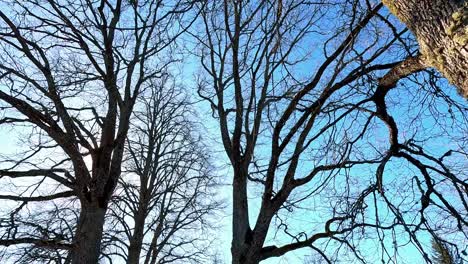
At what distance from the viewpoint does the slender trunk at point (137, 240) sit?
11.7 metres

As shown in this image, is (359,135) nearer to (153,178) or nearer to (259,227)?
(259,227)

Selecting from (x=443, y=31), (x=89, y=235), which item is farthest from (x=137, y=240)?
(x=443, y=31)

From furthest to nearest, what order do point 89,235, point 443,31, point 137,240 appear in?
point 137,240, point 89,235, point 443,31

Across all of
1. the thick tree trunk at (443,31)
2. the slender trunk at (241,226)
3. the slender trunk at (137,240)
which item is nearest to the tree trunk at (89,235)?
the slender trunk at (241,226)

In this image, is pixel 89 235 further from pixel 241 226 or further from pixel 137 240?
pixel 137 240

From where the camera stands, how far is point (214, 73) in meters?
7.07

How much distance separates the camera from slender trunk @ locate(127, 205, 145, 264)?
11.7m

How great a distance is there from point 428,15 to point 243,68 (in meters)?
5.02

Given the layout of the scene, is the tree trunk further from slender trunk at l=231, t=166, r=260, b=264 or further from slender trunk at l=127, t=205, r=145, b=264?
slender trunk at l=127, t=205, r=145, b=264

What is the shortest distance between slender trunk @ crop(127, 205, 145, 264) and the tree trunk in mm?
6421

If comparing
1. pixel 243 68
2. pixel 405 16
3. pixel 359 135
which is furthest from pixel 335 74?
pixel 405 16

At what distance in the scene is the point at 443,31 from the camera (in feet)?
5.74

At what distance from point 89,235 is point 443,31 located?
5.10 metres

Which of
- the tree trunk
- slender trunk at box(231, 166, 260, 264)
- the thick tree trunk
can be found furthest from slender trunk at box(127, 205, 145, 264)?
the thick tree trunk
